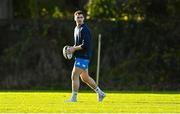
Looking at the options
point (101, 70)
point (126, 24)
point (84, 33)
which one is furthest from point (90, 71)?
point (84, 33)

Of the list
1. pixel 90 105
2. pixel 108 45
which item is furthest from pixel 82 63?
pixel 108 45

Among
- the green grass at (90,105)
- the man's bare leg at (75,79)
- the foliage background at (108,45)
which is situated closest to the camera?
the green grass at (90,105)

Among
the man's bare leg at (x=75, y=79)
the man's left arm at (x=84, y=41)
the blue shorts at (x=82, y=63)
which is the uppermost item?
the man's left arm at (x=84, y=41)

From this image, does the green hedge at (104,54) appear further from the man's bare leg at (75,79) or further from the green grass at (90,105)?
the man's bare leg at (75,79)

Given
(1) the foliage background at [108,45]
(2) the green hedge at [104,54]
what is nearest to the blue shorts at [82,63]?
(2) the green hedge at [104,54]

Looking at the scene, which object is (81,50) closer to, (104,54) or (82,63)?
(82,63)

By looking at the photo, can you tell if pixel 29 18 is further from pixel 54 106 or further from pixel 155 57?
pixel 54 106

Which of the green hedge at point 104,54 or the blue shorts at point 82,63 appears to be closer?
the blue shorts at point 82,63

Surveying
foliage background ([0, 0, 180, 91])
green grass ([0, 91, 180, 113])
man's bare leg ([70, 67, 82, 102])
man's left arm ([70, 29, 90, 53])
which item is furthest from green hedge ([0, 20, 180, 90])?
man's left arm ([70, 29, 90, 53])

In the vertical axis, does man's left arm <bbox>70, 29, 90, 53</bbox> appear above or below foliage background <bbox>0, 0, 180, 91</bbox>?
above

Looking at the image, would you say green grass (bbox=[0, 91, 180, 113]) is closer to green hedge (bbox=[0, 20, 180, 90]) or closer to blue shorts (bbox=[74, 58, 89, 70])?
blue shorts (bbox=[74, 58, 89, 70])

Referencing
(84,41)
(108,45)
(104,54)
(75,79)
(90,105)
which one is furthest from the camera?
(108,45)

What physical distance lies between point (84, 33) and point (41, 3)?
18.6 m

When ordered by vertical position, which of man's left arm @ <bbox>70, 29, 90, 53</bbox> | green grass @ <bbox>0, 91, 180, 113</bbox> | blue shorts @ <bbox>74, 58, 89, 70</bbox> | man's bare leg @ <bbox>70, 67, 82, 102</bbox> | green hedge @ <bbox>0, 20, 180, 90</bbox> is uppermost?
man's left arm @ <bbox>70, 29, 90, 53</bbox>
